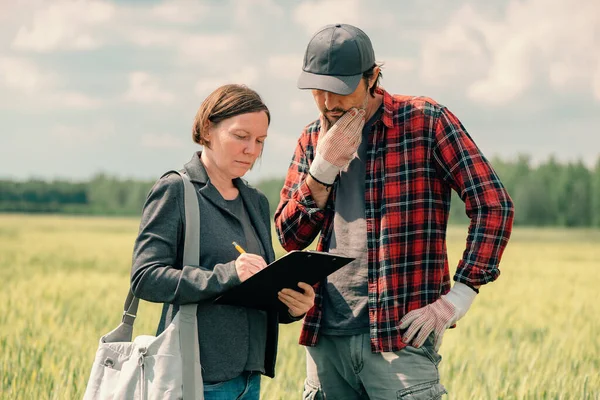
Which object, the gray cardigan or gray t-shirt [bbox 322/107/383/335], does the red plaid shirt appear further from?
the gray cardigan

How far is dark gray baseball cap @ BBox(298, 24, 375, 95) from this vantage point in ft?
9.26

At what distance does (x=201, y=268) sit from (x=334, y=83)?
791mm

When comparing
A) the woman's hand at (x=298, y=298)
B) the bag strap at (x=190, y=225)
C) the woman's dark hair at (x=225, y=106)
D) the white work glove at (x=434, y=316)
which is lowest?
the white work glove at (x=434, y=316)

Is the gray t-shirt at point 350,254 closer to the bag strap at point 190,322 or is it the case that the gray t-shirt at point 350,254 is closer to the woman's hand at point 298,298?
the woman's hand at point 298,298

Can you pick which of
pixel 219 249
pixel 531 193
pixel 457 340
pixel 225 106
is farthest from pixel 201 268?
pixel 531 193

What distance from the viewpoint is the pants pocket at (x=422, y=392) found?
2879 mm

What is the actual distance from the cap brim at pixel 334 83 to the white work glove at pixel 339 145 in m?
A: 0.10

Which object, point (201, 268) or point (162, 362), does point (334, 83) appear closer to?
point (201, 268)

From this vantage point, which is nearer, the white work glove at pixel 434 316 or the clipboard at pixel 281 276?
the clipboard at pixel 281 276

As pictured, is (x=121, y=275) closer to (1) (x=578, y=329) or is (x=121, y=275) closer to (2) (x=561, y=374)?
(1) (x=578, y=329)

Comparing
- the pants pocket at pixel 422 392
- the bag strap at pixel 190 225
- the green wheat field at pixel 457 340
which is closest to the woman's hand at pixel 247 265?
the bag strap at pixel 190 225

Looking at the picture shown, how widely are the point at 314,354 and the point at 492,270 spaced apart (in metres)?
0.74

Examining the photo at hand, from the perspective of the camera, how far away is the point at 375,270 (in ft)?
9.61

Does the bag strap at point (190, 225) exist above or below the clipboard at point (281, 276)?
above
